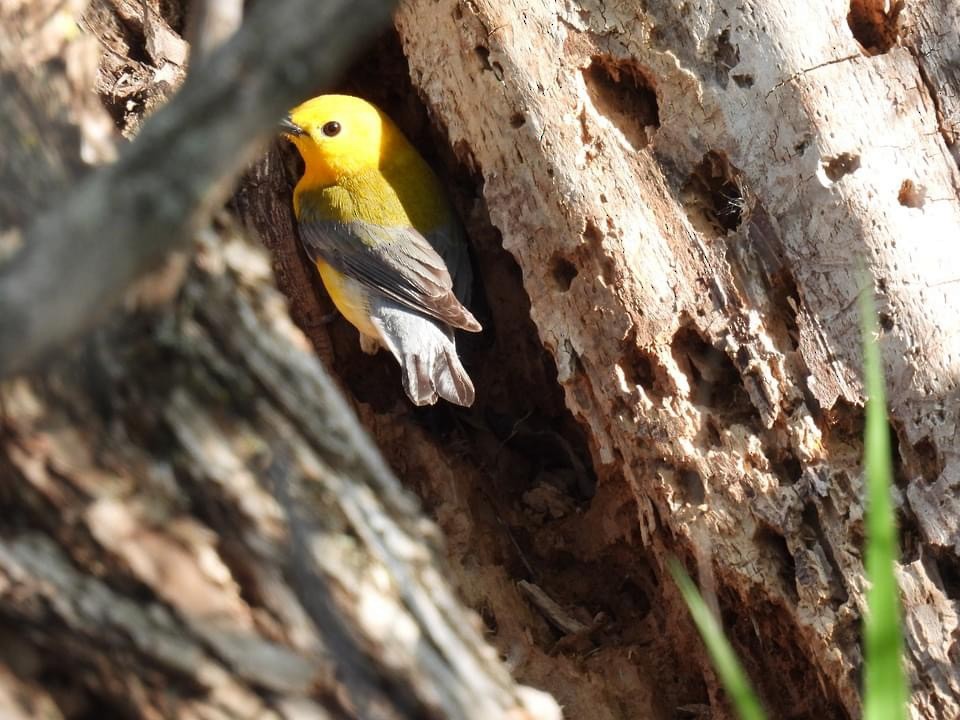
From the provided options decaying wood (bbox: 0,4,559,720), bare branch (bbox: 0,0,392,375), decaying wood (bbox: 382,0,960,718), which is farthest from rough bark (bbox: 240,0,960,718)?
bare branch (bbox: 0,0,392,375)

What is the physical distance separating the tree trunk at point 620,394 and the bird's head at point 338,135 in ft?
1.11

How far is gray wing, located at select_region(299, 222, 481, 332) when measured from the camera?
15.8 ft

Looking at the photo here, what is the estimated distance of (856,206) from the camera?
3.43 meters

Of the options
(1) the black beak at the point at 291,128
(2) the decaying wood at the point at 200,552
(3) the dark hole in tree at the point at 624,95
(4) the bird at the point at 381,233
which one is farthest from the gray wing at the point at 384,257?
(2) the decaying wood at the point at 200,552

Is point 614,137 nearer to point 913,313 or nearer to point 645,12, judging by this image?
point 645,12

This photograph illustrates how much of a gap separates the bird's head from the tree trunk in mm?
338

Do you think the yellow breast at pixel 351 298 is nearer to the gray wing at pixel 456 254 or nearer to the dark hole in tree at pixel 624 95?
the gray wing at pixel 456 254

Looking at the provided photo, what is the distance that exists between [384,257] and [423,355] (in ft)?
1.90

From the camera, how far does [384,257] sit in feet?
16.5

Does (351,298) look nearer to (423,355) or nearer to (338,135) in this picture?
(423,355)

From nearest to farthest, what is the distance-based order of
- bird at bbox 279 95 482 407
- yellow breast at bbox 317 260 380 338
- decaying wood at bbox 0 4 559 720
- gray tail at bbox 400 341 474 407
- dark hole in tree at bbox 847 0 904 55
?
decaying wood at bbox 0 4 559 720, dark hole in tree at bbox 847 0 904 55, gray tail at bbox 400 341 474 407, bird at bbox 279 95 482 407, yellow breast at bbox 317 260 380 338

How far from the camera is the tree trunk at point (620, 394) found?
1883mm

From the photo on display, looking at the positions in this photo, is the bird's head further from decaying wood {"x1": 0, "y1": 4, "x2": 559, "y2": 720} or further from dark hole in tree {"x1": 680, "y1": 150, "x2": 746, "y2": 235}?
decaying wood {"x1": 0, "y1": 4, "x2": 559, "y2": 720}

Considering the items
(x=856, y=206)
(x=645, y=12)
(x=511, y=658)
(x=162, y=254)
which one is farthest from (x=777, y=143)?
(x=162, y=254)
